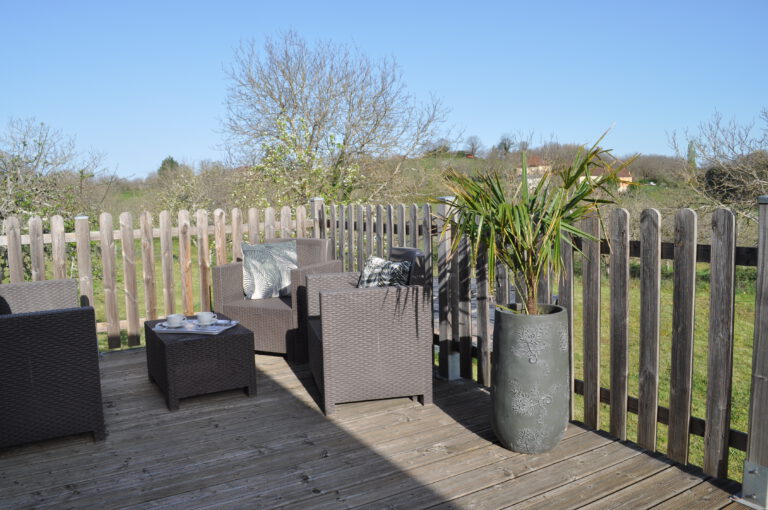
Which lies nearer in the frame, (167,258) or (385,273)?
(385,273)

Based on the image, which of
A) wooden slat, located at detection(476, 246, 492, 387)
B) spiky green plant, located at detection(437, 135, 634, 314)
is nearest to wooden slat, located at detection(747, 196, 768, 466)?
spiky green plant, located at detection(437, 135, 634, 314)

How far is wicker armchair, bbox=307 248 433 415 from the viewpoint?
313 centimetres

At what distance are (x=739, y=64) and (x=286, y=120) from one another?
10.3m

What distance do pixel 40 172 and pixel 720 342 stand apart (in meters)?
7.52

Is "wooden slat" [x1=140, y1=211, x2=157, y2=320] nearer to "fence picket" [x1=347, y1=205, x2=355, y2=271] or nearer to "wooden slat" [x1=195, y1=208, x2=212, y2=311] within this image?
"wooden slat" [x1=195, y1=208, x2=212, y2=311]

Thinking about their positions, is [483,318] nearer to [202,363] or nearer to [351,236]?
[202,363]

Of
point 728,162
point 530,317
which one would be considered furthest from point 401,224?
point 728,162

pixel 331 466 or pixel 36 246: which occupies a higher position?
pixel 36 246

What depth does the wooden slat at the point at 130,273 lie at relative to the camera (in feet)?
15.6

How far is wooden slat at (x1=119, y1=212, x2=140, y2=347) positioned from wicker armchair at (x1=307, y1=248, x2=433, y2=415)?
2.44m

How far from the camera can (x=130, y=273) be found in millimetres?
4859

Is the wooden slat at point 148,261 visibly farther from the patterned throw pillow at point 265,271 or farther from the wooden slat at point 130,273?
the patterned throw pillow at point 265,271

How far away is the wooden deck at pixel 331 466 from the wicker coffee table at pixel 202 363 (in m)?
0.13

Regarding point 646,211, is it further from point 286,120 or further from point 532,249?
point 286,120
